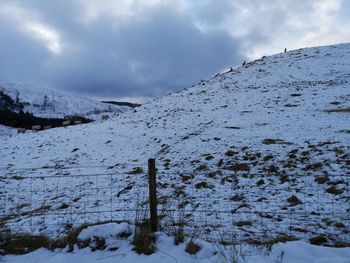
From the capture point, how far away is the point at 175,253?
234 inches

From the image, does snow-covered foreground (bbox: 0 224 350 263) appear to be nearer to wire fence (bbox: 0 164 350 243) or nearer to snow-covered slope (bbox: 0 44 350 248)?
wire fence (bbox: 0 164 350 243)

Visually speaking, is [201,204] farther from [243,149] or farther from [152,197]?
[243,149]

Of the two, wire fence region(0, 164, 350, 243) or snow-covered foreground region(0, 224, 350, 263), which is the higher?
wire fence region(0, 164, 350, 243)

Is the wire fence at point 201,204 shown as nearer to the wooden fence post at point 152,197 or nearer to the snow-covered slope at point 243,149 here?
the snow-covered slope at point 243,149

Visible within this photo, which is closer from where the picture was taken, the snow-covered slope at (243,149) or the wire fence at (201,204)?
the wire fence at (201,204)

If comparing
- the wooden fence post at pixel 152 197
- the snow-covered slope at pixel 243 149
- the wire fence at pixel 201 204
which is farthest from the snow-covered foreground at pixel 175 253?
the snow-covered slope at pixel 243 149

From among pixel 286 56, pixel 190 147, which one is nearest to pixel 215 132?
pixel 190 147

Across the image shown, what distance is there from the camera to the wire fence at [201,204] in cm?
745

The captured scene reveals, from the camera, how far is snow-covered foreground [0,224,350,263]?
5.58 metres

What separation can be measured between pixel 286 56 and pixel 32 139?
90.5ft

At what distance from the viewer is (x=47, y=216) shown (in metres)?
9.45

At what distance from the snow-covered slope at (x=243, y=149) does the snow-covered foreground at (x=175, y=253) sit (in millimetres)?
1174

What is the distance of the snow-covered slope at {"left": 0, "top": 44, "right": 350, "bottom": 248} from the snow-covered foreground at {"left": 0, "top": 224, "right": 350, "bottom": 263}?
46.2 inches

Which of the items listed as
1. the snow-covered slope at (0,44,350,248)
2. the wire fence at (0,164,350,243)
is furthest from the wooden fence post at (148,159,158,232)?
the snow-covered slope at (0,44,350,248)
